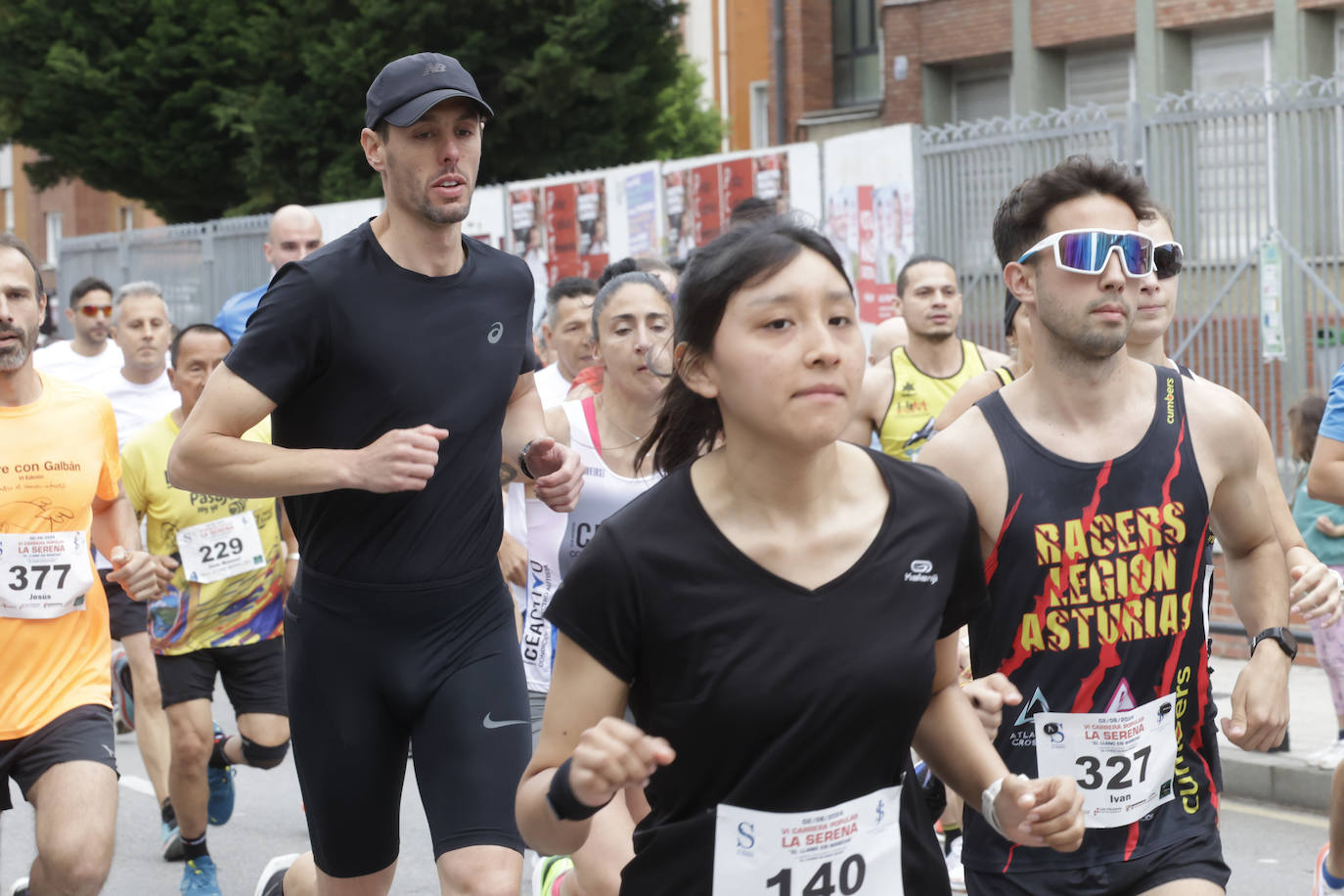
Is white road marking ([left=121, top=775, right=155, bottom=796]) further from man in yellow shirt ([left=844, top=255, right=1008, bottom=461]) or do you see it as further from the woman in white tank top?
man in yellow shirt ([left=844, top=255, right=1008, bottom=461])

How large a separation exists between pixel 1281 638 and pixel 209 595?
14.7ft

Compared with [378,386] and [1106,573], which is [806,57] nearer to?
[378,386]

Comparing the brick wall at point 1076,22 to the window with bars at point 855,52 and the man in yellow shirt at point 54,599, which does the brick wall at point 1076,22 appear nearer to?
the window with bars at point 855,52

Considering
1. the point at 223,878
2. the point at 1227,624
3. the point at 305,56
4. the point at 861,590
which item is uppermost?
the point at 305,56

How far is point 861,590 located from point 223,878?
4922mm

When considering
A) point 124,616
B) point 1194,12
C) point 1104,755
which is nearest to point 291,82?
point 1194,12

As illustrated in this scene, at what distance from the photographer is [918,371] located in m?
8.24

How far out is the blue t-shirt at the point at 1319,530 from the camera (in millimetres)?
7566

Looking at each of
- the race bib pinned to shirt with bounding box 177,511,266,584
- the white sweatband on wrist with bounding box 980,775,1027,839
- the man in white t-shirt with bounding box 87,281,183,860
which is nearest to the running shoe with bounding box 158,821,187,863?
the man in white t-shirt with bounding box 87,281,183,860

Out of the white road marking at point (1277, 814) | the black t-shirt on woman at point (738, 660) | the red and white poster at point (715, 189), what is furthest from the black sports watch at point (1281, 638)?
the red and white poster at point (715, 189)

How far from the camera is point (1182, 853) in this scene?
139 inches

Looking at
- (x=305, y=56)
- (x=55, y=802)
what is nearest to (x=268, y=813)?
(x=55, y=802)

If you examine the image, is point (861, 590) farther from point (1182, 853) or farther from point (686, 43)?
point (686, 43)

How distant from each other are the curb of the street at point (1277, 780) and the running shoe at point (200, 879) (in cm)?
418
